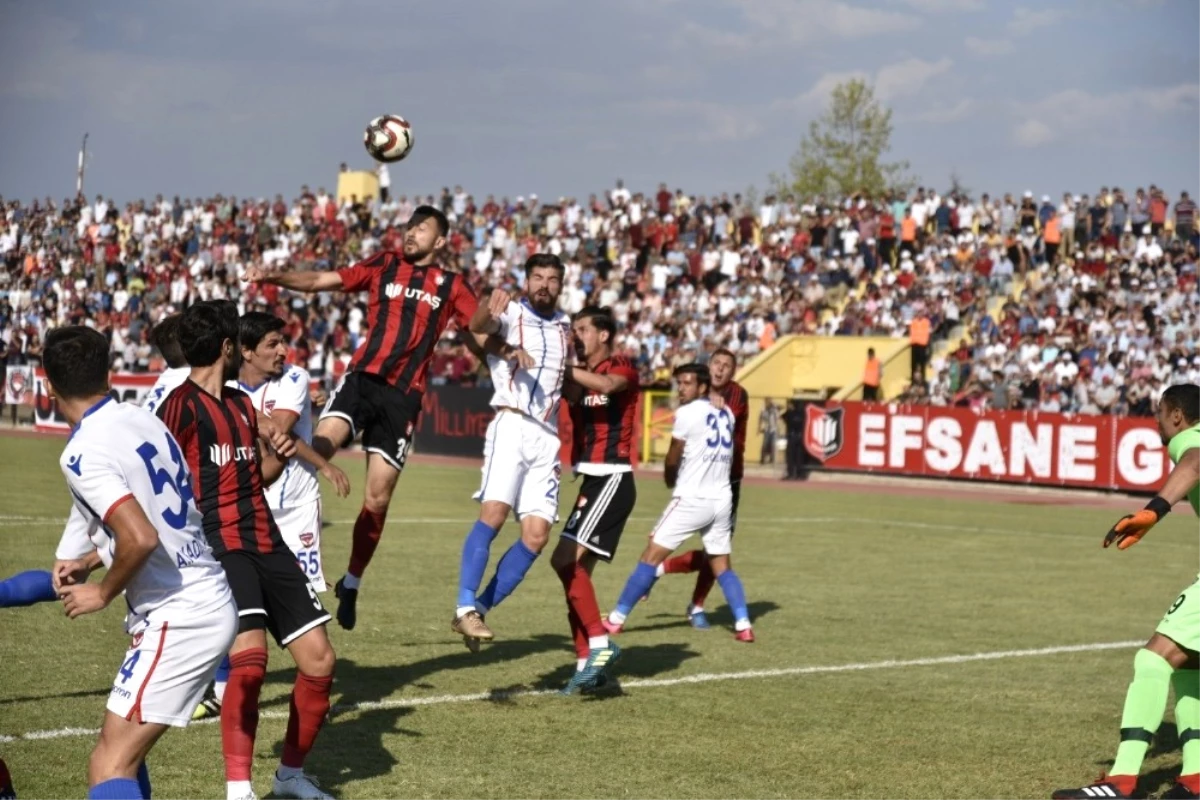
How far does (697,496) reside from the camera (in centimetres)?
1257

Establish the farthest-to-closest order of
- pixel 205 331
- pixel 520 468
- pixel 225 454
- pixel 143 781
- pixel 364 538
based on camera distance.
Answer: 1. pixel 364 538
2. pixel 520 468
3. pixel 225 454
4. pixel 205 331
5. pixel 143 781

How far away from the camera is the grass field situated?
7.65 meters

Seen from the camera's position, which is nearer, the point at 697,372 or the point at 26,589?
the point at 26,589

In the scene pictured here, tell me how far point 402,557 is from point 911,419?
17.9m

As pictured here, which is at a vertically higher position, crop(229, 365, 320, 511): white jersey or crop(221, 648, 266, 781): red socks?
crop(229, 365, 320, 511): white jersey

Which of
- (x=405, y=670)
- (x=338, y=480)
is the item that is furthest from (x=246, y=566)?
(x=405, y=670)

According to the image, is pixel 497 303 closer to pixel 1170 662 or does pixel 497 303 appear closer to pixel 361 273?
pixel 361 273

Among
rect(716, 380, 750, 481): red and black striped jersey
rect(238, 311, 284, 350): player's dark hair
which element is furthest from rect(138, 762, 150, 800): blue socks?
rect(716, 380, 750, 481): red and black striped jersey

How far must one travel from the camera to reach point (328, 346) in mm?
41625

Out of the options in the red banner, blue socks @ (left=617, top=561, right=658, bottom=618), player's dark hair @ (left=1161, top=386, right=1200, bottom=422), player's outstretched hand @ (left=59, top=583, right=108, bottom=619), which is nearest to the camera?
player's outstretched hand @ (left=59, top=583, right=108, bottom=619)

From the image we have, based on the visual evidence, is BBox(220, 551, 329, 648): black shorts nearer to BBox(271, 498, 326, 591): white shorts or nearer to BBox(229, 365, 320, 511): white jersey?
BBox(229, 365, 320, 511): white jersey

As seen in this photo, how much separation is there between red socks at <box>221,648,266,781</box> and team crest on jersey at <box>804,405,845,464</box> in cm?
2743

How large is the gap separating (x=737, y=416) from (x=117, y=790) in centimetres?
908

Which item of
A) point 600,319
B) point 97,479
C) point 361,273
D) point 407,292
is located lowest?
point 97,479
